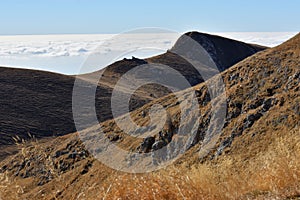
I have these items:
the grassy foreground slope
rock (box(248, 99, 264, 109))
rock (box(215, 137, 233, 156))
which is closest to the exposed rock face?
the grassy foreground slope

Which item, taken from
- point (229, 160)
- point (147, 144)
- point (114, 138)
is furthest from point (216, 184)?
point (114, 138)

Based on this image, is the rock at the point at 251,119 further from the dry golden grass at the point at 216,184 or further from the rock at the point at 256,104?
the dry golden grass at the point at 216,184

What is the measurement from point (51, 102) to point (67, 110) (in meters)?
6.40

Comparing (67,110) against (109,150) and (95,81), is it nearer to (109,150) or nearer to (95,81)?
(95,81)

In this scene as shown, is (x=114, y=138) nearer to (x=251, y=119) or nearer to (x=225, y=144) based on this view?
(x=225, y=144)

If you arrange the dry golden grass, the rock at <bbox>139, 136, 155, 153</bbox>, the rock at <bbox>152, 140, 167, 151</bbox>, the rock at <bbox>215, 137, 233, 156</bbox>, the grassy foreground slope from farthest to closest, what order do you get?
the rock at <bbox>139, 136, 155, 153</bbox> → the rock at <bbox>152, 140, 167, 151</bbox> → the rock at <bbox>215, 137, 233, 156</bbox> → the grassy foreground slope → the dry golden grass

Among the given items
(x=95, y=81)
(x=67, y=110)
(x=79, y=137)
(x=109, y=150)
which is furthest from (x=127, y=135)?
(x=95, y=81)

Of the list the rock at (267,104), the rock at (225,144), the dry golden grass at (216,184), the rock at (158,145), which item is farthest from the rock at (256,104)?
the dry golden grass at (216,184)

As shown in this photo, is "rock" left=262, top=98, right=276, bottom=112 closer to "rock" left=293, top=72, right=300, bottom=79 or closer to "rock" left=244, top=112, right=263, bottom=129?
"rock" left=244, top=112, right=263, bottom=129

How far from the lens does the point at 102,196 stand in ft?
21.5

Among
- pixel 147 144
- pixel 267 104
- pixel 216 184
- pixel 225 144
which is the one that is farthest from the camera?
pixel 147 144

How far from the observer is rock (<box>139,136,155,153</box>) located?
44938 millimetres

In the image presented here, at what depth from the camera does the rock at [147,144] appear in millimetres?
44938

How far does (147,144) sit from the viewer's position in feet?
149
